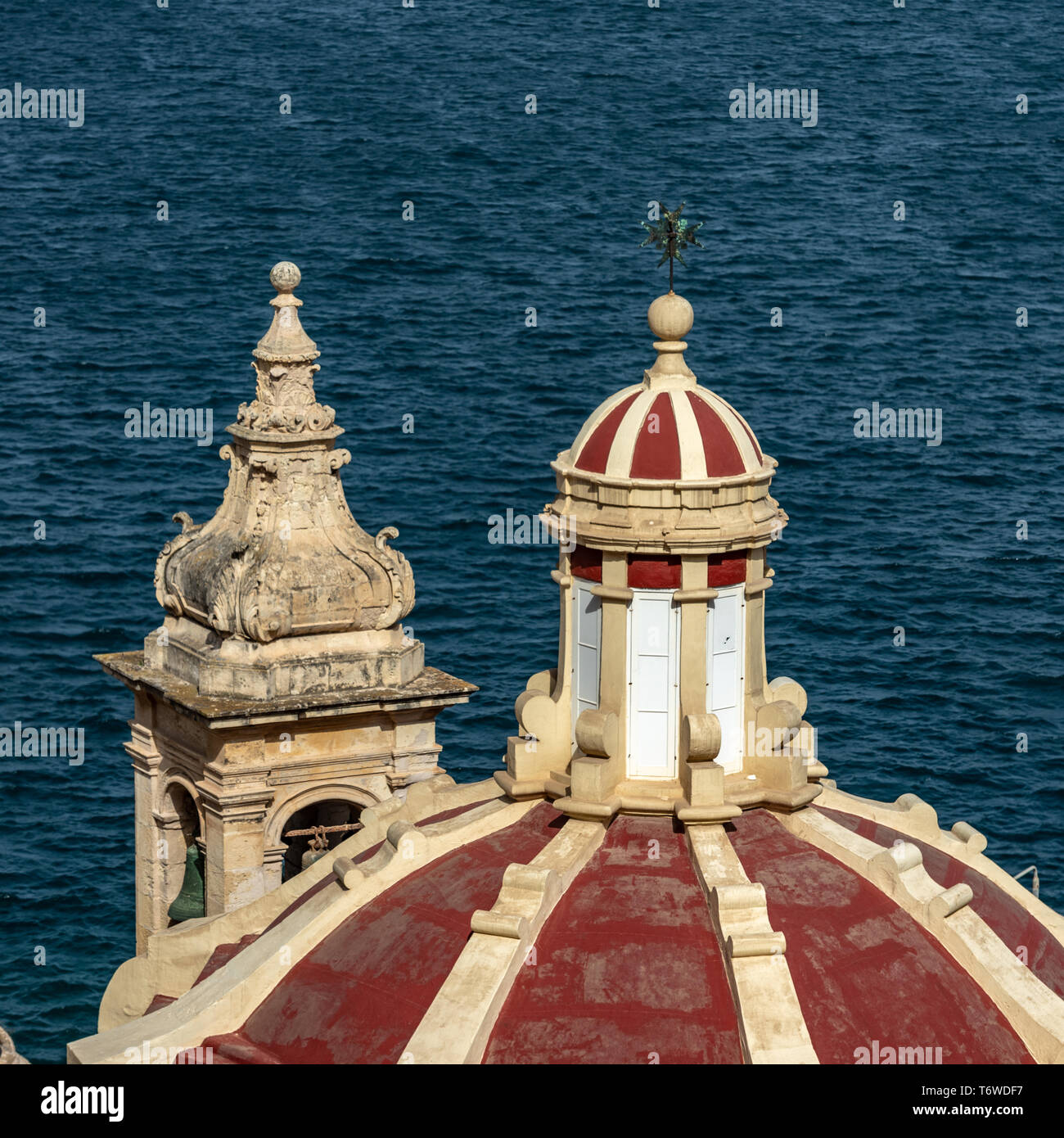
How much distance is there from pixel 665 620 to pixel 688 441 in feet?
7.93

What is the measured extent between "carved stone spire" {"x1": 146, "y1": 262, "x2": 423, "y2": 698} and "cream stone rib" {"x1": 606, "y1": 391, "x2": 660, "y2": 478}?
75.3 feet

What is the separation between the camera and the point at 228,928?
47781 millimetres

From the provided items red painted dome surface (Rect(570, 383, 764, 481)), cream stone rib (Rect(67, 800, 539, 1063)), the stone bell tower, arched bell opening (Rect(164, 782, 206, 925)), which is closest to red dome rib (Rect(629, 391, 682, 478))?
red painted dome surface (Rect(570, 383, 764, 481))

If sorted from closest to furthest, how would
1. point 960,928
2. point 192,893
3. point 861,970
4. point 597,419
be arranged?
point 861,970 < point 960,928 < point 597,419 < point 192,893

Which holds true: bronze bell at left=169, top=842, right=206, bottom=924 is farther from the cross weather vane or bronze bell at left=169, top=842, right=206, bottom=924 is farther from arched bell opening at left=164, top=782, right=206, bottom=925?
the cross weather vane

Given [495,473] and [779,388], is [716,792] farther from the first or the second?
[779,388]

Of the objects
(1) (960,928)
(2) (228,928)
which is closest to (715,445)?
(1) (960,928)

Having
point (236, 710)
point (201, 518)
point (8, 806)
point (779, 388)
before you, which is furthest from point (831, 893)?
point (779, 388)

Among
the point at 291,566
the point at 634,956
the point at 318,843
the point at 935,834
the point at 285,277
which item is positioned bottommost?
the point at 318,843

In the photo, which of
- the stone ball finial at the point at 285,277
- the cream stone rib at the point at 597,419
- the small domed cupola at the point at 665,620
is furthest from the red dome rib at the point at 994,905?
the stone ball finial at the point at 285,277

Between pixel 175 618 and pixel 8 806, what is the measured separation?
6877 centimetres

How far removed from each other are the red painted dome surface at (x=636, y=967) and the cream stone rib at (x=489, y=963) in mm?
180

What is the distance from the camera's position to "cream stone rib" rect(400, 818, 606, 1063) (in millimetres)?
40625

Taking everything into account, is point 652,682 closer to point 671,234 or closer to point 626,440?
point 626,440
